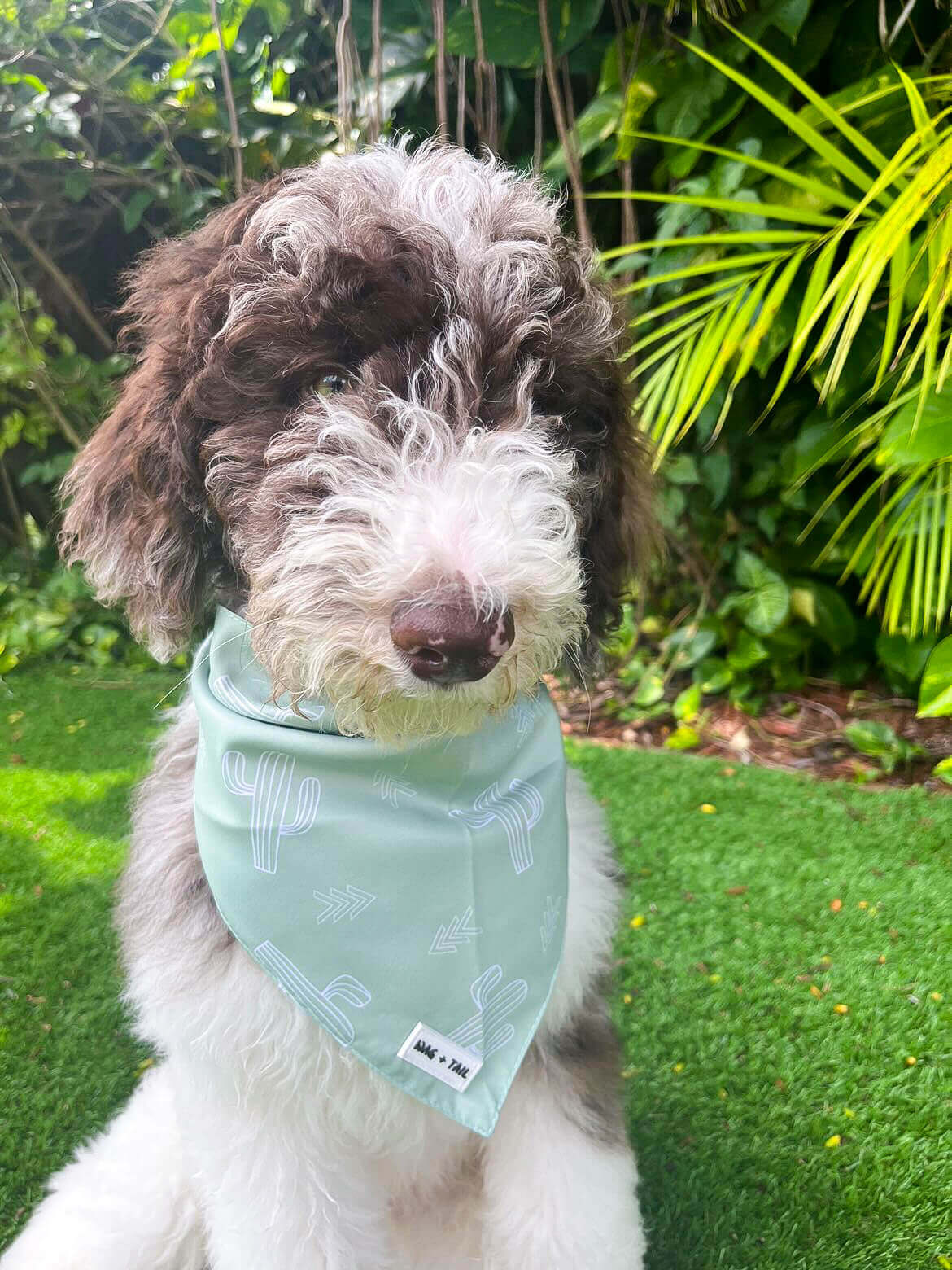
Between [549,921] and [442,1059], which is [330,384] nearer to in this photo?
[549,921]

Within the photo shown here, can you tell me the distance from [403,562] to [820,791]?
2.80 meters

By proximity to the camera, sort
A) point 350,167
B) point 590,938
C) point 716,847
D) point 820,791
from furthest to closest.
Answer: point 820,791
point 716,847
point 590,938
point 350,167

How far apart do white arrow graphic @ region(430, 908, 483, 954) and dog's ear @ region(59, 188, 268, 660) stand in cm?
67

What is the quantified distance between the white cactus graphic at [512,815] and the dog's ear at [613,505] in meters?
0.33

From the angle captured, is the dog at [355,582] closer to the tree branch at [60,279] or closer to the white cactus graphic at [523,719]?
the white cactus graphic at [523,719]

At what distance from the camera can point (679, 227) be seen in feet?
11.7

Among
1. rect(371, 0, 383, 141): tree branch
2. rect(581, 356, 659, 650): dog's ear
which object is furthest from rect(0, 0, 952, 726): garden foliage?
rect(581, 356, 659, 650): dog's ear

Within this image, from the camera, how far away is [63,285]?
16.9 ft

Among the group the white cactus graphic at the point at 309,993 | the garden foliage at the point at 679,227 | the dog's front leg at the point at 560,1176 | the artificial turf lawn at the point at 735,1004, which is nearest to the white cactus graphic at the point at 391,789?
the white cactus graphic at the point at 309,993

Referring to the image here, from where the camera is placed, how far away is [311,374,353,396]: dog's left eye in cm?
135

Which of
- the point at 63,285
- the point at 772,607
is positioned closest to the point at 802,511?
the point at 772,607

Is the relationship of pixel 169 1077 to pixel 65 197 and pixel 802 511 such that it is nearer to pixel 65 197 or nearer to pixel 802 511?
pixel 802 511

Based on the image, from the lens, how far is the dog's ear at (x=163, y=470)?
4.72ft

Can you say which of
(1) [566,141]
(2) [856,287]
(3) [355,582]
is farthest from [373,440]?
(1) [566,141]
